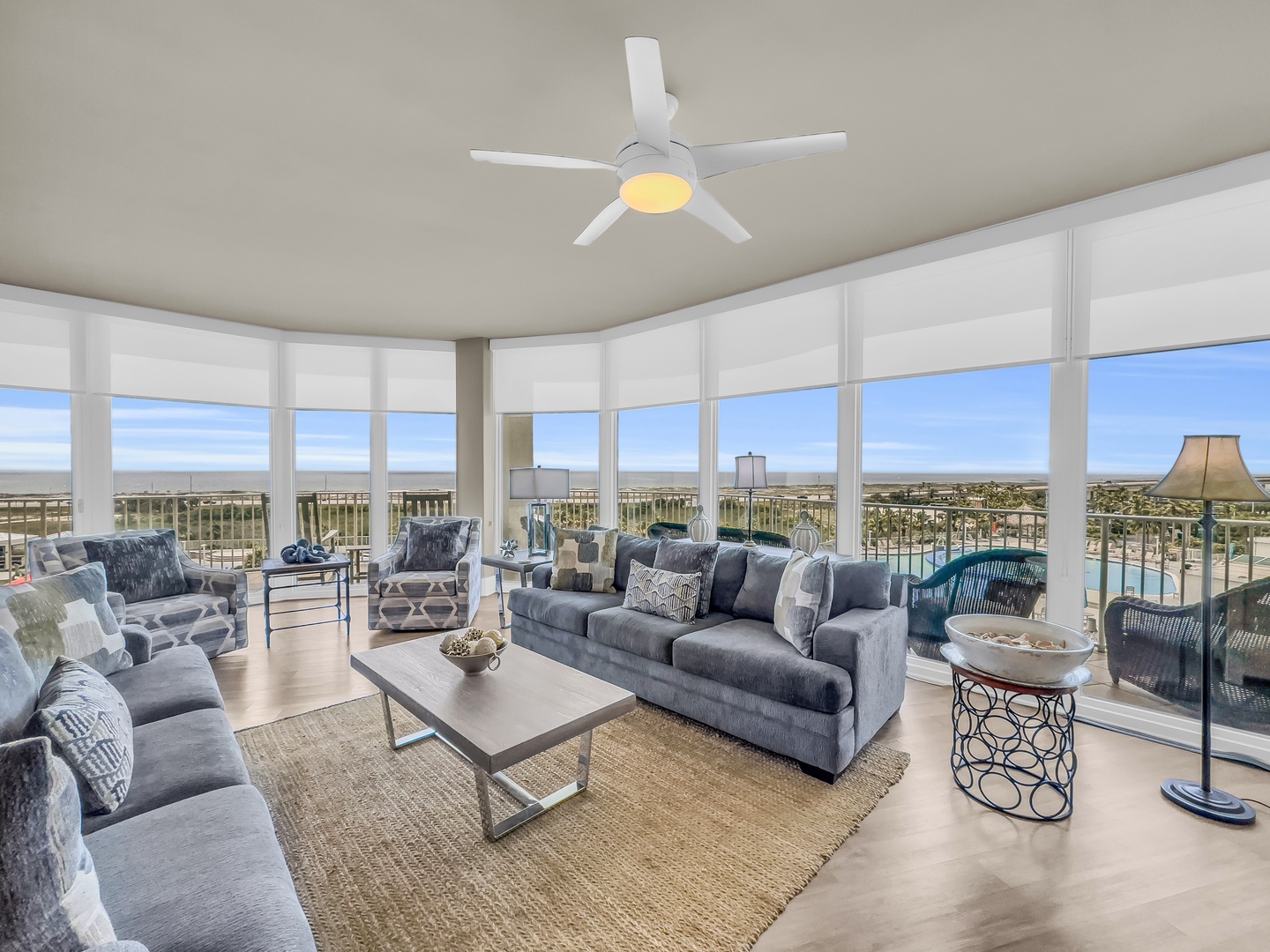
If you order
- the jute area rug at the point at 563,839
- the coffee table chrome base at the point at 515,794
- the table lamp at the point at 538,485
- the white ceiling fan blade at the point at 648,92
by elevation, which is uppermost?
the white ceiling fan blade at the point at 648,92

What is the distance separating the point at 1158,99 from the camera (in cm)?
211

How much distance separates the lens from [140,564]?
382 centimetres

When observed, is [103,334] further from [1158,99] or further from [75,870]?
[1158,99]

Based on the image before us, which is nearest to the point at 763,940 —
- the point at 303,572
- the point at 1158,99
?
the point at 1158,99

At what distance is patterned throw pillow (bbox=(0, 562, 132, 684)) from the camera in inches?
79.0

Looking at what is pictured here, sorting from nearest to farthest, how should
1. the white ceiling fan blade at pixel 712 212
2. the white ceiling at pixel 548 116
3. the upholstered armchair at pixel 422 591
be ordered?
1. the white ceiling at pixel 548 116
2. the white ceiling fan blade at pixel 712 212
3. the upholstered armchair at pixel 422 591

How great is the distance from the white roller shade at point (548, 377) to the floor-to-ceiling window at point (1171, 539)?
406 centimetres

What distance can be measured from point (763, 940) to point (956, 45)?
112 inches

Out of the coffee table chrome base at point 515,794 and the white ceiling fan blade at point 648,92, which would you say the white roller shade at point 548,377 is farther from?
the white ceiling fan blade at point 648,92

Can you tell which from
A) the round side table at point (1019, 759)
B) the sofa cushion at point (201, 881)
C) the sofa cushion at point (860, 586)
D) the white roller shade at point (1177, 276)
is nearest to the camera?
the sofa cushion at point (201, 881)

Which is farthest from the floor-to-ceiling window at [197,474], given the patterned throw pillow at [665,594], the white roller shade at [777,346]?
the white roller shade at [777,346]

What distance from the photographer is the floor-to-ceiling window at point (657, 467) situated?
5.12m

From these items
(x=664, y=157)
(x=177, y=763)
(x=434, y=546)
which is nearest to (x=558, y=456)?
(x=434, y=546)

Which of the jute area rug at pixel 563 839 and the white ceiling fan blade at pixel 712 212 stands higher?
the white ceiling fan blade at pixel 712 212
